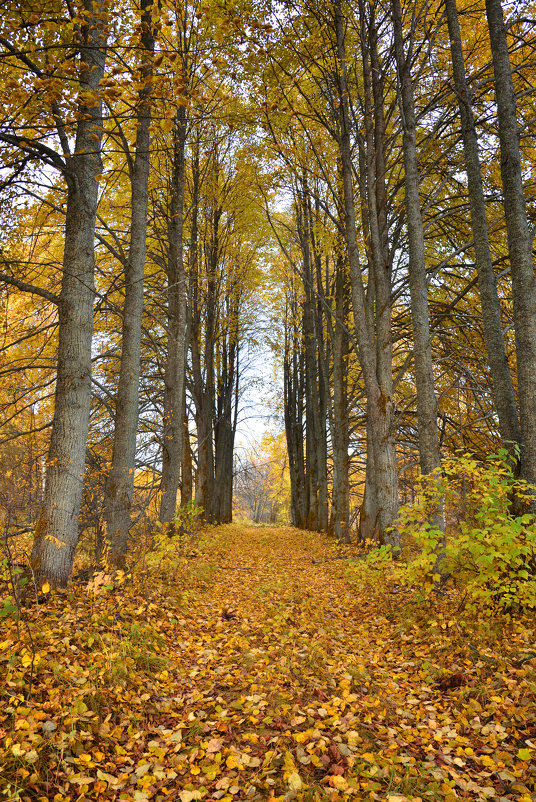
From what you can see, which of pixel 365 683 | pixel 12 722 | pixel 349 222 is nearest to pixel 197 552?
pixel 365 683

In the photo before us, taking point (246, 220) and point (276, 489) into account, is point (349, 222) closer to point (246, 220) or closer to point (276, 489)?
point (246, 220)

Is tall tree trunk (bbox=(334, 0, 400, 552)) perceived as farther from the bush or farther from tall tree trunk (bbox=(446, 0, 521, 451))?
the bush

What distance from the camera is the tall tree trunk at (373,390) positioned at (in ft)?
24.6

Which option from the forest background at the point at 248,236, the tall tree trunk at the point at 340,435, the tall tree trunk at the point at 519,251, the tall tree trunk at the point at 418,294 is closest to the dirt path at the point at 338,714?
the forest background at the point at 248,236

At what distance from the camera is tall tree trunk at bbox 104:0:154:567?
5809 mm

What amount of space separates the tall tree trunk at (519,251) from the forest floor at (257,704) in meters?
1.95

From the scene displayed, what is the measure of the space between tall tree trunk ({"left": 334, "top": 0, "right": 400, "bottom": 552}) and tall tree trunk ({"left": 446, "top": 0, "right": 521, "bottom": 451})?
262 cm

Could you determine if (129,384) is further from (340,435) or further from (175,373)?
(340,435)

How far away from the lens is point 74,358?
→ 4.75 meters

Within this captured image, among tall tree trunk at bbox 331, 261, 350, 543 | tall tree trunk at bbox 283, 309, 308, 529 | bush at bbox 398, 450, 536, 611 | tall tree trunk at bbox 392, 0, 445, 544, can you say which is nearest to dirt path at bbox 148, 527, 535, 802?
bush at bbox 398, 450, 536, 611

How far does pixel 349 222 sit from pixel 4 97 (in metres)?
5.76

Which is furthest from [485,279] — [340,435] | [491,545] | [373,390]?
[340,435]

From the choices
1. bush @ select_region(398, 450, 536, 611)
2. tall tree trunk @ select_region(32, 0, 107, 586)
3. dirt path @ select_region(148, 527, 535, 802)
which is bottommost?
dirt path @ select_region(148, 527, 535, 802)

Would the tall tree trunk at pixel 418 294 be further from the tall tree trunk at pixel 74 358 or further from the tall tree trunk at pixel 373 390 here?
the tall tree trunk at pixel 74 358
